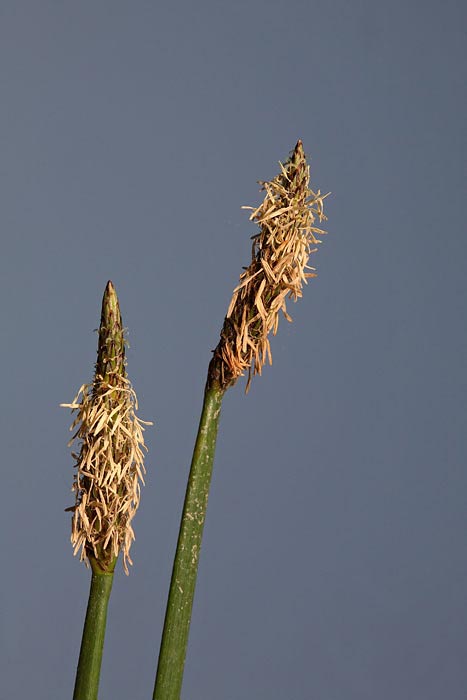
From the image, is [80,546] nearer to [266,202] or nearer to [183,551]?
[183,551]

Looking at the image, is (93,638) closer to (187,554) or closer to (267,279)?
(187,554)

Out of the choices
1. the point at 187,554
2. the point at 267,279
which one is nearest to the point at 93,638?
the point at 187,554

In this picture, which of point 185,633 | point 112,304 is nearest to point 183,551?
point 185,633

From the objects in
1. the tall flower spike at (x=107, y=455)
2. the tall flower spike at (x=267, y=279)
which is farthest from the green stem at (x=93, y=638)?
the tall flower spike at (x=267, y=279)

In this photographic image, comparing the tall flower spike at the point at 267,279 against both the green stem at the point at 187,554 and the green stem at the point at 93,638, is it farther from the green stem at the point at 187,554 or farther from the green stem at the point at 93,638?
the green stem at the point at 93,638

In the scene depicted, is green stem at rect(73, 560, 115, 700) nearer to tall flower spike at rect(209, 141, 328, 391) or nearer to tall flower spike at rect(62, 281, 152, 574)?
tall flower spike at rect(62, 281, 152, 574)

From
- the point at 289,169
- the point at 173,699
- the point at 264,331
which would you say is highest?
the point at 289,169
